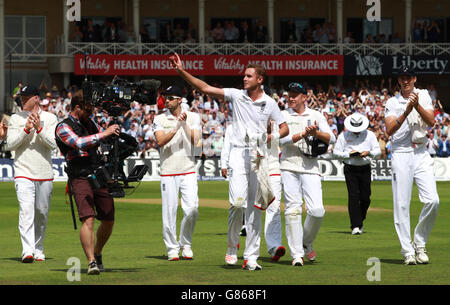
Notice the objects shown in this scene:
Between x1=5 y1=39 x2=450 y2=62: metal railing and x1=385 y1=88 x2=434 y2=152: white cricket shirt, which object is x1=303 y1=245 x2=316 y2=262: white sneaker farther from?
x1=5 y1=39 x2=450 y2=62: metal railing

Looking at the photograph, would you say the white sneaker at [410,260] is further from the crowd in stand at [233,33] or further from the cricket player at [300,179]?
the crowd in stand at [233,33]

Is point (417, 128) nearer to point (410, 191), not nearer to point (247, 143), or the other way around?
point (410, 191)

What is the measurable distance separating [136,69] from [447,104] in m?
17.9

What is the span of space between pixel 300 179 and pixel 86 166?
299 cm

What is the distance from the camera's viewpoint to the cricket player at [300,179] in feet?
40.9

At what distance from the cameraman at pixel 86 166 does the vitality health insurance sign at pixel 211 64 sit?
112 ft

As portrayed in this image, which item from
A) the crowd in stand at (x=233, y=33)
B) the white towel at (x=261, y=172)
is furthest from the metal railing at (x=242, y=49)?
the white towel at (x=261, y=172)

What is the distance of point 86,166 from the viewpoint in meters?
11.4

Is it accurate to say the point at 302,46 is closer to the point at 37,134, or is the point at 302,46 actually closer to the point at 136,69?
the point at 136,69

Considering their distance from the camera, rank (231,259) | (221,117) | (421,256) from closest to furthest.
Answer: (231,259), (421,256), (221,117)

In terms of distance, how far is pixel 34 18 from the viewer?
50.5 metres

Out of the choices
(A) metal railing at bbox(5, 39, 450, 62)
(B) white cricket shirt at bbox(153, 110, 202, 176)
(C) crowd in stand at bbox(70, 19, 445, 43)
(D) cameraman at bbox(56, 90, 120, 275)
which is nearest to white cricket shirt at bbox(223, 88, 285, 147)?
(D) cameraman at bbox(56, 90, 120, 275)

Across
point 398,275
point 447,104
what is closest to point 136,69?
point 447,104

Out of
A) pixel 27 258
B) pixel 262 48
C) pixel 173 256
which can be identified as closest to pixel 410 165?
pixel 173 256
